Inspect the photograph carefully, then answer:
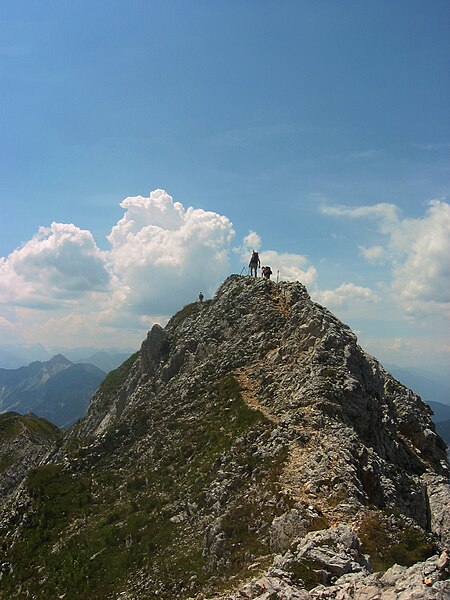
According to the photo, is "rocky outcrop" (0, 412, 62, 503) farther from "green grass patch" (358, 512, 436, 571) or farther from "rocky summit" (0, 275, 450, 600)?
"green grass patch" (358, 512, 436, 571)

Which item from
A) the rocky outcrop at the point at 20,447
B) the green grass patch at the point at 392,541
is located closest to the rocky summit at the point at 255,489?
the green grass patch at the point at 392,541

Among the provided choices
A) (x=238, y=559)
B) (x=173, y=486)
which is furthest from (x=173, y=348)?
(x=238, y=559)

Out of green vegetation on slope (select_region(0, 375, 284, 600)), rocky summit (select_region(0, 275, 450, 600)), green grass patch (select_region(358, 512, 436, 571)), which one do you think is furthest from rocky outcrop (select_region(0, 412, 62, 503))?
green grass patch (select_region(358, 512, 436, 571))

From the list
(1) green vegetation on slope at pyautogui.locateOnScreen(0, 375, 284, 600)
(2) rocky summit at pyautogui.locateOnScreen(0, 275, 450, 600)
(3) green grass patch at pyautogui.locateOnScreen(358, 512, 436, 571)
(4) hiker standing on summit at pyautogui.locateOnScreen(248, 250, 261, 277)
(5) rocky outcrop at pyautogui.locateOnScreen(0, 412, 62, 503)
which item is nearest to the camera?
(3) green grass patch at pyautogui.locateOnScreen(358, 512, 436, 571)

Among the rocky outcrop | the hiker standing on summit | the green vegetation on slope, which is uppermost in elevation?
the hiker standing on summit

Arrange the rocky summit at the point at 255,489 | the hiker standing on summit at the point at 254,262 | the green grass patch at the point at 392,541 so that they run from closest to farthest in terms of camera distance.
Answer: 1. the green grass patch at the point at 392,541
2. the rocky summit at the point at 255,489
3. the hiker standing on summit at the point at 254,262

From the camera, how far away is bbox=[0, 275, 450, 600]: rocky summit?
2194 centimetres

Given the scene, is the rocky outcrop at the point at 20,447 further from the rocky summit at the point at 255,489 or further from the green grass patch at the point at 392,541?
the green grass patch at the point at 392,541

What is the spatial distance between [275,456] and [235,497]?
4415 mm

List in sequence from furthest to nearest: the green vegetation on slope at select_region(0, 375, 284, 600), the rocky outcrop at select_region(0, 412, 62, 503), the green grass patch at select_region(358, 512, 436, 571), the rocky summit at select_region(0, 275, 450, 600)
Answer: the rocky outcrop at select_region(0, 412, 62, 503), the green vegetation on slope at select_region(0, 375, 284, 600), the rocky summit at select_region(0, 275, 450, 600), the green grass patch at select_region(358, 512, 436, 571)

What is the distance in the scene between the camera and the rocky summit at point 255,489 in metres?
21.9

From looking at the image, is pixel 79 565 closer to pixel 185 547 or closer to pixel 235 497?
pixel 185 547

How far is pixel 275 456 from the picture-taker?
33469mm

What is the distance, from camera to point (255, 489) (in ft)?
101
